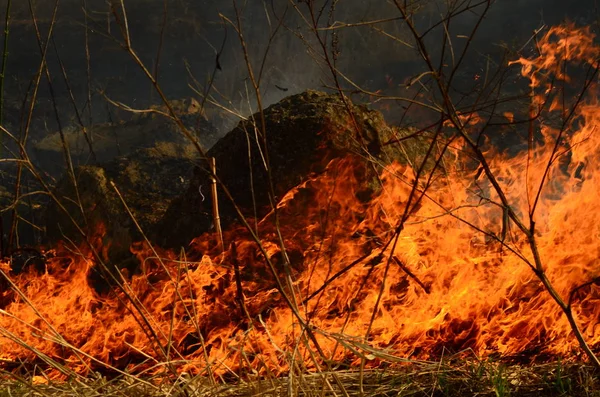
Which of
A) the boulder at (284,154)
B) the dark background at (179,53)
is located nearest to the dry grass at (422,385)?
the boulder at (284,154)

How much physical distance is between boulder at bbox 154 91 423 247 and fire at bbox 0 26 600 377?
105 mm

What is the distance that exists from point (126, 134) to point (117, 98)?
214 inches

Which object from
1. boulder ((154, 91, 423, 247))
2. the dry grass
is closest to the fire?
boulder ((154, 91, 423, 247))

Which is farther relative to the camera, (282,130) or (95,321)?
(282,130)

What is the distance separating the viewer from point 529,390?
1.73 meters

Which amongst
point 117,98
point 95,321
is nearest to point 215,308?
point 95,321

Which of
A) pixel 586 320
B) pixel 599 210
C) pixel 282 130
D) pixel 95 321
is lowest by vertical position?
pixel 95 321

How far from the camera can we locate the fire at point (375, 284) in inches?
98.3

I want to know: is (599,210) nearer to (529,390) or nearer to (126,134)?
(529,390)

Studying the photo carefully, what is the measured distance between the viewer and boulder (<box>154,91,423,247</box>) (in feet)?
11.2

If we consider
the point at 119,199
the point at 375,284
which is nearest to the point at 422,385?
the point at 375,284

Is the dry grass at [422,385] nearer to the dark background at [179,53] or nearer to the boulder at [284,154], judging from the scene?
the boulder at [284,154]

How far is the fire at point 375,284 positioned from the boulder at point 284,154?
10 centimetres

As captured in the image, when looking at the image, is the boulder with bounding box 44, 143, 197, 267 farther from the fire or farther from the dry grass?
the dry grass
